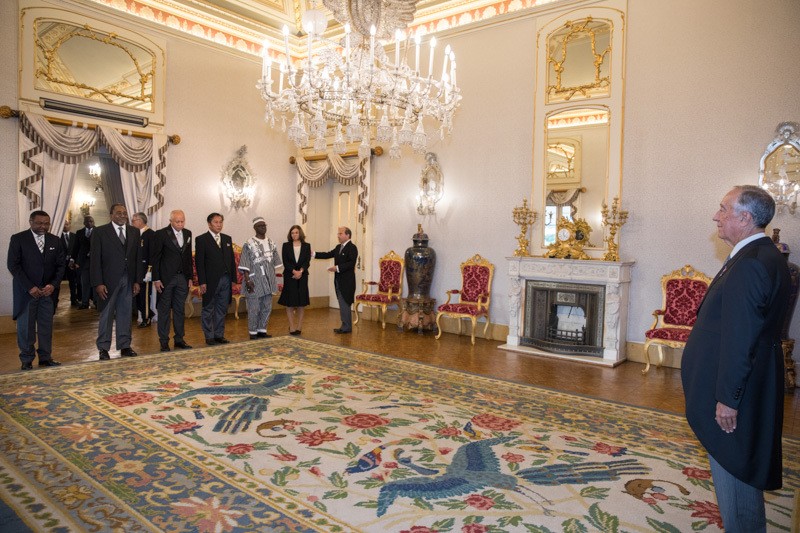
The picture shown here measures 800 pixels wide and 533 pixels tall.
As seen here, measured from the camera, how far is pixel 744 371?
1.92 metres

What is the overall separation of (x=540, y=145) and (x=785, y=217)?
9.82ft

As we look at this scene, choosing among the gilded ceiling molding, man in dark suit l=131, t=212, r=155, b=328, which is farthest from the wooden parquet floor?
the gilded ceiling molding

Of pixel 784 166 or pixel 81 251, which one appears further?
pixel 81 251

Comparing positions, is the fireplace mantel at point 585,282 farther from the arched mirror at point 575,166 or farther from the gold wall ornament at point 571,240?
the arched mirror at point 575,166

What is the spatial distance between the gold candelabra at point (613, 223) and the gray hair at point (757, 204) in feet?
14.8

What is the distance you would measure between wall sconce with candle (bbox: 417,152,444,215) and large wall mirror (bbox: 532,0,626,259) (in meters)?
1.61

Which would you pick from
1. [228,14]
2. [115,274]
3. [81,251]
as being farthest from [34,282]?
[228,14]

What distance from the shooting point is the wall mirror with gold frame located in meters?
7.14

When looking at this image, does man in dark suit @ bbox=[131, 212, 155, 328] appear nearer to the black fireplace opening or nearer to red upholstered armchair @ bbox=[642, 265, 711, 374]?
the black fireplace opening

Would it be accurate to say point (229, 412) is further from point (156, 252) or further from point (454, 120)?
point (454, 120)

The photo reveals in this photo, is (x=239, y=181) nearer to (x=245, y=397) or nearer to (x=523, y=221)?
(x=523, y=221)

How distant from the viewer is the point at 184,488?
2787 millimetres

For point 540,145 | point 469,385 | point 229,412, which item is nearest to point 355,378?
point 469,385

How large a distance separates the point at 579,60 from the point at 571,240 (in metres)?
2.43
